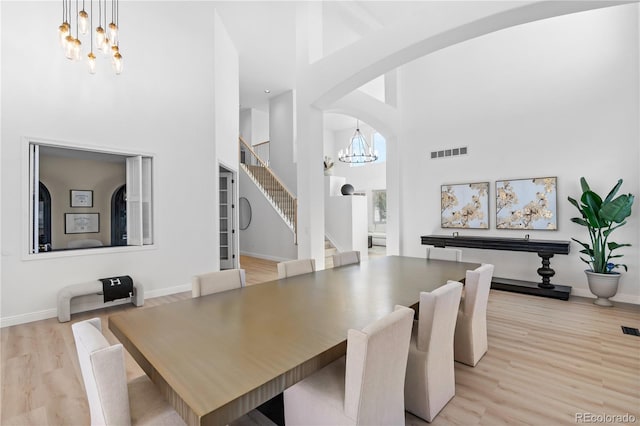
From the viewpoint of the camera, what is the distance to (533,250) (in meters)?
4.62

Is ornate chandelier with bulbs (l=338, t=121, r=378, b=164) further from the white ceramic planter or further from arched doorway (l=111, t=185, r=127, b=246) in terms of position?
the white ceramic planter

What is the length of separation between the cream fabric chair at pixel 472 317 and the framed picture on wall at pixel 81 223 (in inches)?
226

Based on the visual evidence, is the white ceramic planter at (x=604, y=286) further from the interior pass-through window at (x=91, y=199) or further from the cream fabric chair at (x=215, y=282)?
the interior pass-through window at (x=91, y=199)

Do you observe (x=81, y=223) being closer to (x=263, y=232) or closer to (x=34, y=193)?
(x=34, y=193)

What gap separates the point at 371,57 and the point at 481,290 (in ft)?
10.4

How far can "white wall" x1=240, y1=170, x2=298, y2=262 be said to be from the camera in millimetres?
7965

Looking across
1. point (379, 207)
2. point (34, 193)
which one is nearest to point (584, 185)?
point (34, 193)

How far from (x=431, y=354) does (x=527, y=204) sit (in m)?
4.40

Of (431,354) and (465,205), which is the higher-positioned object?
(465,205)

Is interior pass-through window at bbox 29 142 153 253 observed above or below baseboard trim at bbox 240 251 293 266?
above

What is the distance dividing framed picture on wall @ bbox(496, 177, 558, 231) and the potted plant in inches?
19.1

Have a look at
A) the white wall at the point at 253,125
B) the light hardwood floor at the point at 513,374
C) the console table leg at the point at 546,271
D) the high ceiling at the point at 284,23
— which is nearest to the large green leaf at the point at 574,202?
the console table leg at the point at 546,271

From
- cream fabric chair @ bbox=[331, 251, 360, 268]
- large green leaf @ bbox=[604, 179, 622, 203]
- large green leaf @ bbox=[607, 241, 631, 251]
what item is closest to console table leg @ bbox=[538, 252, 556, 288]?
large green leaf @ bbox=[607, 241, 631, 251]

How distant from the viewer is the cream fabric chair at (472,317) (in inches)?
96.3
